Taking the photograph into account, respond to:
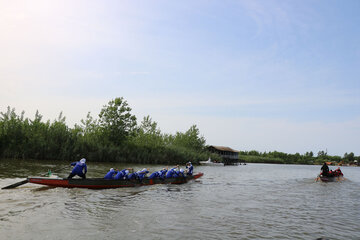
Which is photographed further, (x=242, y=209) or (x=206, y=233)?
(x=242, y=209)

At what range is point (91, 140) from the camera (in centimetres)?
4916

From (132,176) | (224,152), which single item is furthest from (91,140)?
(224,152)

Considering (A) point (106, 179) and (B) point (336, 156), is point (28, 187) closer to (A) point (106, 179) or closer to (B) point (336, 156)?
(A) point (106, 179)

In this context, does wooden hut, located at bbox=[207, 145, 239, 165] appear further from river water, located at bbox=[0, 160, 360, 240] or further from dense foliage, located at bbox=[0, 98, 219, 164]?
river water, located at bbox=[0, 160, 360, 240]

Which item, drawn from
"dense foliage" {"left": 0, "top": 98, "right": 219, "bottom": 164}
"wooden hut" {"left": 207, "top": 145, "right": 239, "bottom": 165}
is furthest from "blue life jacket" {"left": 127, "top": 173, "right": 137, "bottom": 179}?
"wooden hut" {"left": 207, "top": 145, "right": 239, "bottom": 165}

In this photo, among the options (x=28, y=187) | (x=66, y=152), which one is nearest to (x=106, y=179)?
(x=28, y=187)

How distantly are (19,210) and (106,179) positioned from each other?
7271 millimetres

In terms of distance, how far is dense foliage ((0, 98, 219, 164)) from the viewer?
124 feet

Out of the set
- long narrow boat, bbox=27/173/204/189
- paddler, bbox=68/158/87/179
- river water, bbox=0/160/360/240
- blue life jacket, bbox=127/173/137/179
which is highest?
paddler, bbox=68/158/87/179

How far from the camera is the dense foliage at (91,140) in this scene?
37.8 m

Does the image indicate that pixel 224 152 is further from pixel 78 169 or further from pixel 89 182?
pixel 78 169

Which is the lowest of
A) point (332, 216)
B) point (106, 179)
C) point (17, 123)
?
point (332, 216)

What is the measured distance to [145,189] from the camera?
20281 millimetres

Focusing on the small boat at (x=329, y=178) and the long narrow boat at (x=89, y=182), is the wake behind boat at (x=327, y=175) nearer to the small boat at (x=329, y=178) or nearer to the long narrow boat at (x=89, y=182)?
the small boat at (x=329, y=178)
